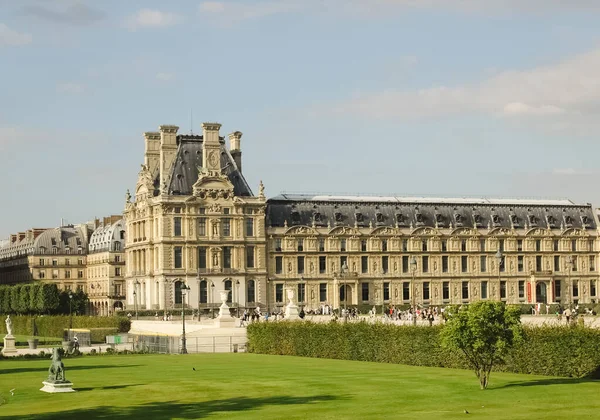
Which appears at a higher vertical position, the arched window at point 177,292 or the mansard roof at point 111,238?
the mansard roof at point 111,238

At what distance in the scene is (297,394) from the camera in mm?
42688

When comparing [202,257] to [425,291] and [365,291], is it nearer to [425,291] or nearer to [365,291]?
[365,291]

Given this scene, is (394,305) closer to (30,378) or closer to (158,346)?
(158,346)

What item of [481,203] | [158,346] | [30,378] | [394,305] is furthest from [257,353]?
[481,203]

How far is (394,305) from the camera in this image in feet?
454

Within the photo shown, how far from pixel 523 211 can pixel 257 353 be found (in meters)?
83.1

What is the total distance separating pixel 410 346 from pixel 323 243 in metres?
81.7

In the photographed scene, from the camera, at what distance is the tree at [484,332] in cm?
4328

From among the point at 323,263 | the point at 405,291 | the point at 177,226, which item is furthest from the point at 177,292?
the point at 405,291

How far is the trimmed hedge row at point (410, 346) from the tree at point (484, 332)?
4803mm

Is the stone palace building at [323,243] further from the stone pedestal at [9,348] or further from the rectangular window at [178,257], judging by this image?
the stone pedestal at [9,348]

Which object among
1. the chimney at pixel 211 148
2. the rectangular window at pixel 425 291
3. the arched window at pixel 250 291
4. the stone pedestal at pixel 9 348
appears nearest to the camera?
the stone pedestal at pixel 9 348

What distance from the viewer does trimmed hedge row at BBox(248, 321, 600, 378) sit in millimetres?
48500

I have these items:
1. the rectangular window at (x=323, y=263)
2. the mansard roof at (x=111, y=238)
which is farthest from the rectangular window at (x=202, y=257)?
the mansard roof at (x=111, y=238)
